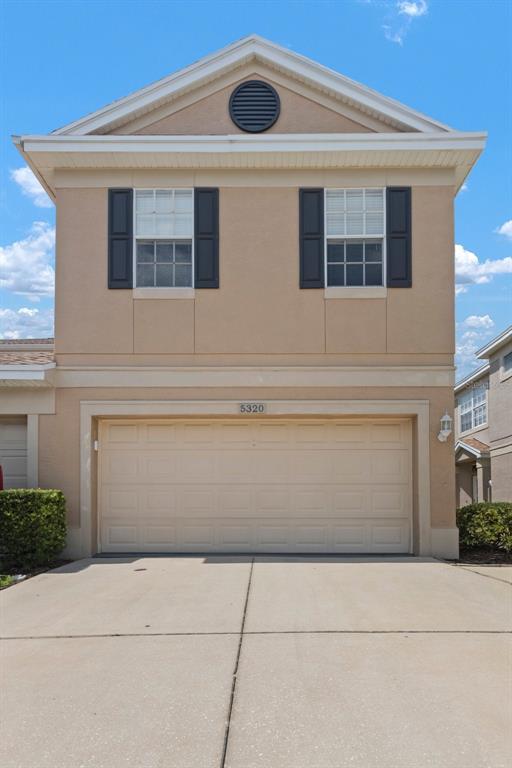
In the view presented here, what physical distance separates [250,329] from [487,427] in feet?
53.0

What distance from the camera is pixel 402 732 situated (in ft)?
14.1

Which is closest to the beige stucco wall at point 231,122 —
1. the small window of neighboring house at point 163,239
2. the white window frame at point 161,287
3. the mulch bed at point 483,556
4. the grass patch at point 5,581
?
the white window frame at point 161,287

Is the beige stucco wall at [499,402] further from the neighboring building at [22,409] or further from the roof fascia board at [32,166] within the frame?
the neighboring building at [22,409]

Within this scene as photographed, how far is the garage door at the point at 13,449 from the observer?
11.2 m

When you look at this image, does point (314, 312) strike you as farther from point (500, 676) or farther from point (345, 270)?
point (500, 676)

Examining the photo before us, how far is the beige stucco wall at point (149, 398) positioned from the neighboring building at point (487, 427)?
11167 mm

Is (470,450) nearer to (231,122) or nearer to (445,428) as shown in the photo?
(445,428)

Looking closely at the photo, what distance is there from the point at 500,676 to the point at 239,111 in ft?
30.5

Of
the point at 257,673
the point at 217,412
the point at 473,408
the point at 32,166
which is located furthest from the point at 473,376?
the point at 257,673

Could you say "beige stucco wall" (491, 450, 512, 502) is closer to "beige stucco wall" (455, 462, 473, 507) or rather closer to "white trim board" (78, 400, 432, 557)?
"beige stucco wall" (455, 462, 473, 507)

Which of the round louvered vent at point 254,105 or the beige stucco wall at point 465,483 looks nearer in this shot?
the round louvered vent at point 254,105

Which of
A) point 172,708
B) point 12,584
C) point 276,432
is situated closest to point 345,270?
point 276,432

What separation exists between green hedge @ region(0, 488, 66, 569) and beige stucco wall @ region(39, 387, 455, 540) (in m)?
0.96

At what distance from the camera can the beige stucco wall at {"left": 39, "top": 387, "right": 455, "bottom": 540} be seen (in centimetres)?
1093
